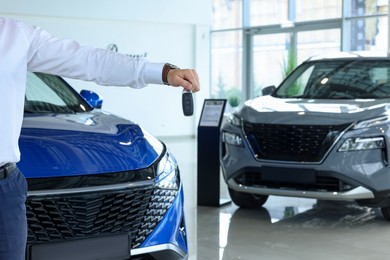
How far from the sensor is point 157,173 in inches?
122

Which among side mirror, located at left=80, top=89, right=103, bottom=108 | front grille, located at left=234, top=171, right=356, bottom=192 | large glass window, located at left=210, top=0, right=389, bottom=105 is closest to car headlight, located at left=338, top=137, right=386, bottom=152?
front grille, located at left=234, top=171, right=356, bottom=192

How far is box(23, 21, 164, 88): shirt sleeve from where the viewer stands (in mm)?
2084

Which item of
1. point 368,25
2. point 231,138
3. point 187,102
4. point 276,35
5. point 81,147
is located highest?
point 368,25

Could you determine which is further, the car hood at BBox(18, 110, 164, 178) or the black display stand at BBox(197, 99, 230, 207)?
the black display stand at BBox(197, 99, 230, 207)

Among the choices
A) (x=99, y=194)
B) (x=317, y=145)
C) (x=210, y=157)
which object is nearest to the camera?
(x=99, y=194)

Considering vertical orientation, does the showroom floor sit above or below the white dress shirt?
below

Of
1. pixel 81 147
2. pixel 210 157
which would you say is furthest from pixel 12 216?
pixel 210 157

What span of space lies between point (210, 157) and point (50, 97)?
2.31 m

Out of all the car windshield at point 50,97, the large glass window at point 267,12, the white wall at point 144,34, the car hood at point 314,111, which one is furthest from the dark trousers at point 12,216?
the large glass window at point 267,12

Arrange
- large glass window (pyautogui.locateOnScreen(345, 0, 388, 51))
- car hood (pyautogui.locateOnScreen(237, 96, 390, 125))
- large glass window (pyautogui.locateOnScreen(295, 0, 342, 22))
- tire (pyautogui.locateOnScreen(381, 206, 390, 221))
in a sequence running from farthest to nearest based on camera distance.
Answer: large glass window (pyautogui.locateOnScreen(295, 0, 342, 22))
large glass window (pyautogui.locateOnScreen(345, 0, 388, 51))
tire (pyautogui.locateOnScreen(381, 206, 390, 221))
car hood (pyautogui.locateOnScreen(237, 96, 390, 125))

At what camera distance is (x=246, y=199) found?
6039 millimetres

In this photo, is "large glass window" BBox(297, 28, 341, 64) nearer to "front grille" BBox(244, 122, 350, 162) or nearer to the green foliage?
the green foliage

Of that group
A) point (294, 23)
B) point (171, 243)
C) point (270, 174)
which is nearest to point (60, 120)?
point (171, 243)

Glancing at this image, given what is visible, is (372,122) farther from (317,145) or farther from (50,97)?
(50,97)
